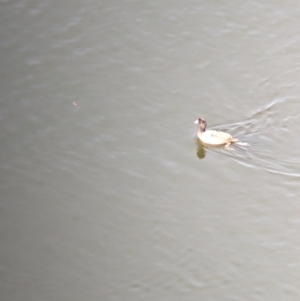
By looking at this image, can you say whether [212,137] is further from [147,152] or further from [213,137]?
[147,152]

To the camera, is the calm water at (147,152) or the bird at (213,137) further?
the bird at (213,137)

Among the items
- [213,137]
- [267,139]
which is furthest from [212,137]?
[267,139]

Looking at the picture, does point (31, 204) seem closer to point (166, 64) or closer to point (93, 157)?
point (93, 157)

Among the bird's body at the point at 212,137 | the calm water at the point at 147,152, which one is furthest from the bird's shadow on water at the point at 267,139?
the bird's body at the point at 212,137

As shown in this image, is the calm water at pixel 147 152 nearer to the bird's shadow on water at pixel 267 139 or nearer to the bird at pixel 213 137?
the bird's shadow on water at pixel 267 139

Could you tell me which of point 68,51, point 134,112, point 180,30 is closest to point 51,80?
point 68,51

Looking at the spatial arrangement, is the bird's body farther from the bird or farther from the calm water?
the calm water
